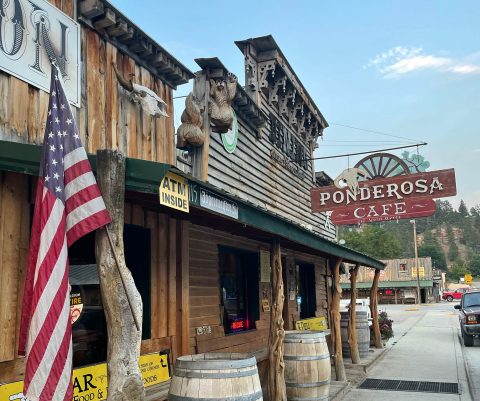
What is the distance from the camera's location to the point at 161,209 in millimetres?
5609

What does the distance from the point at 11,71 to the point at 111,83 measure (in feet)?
4.96

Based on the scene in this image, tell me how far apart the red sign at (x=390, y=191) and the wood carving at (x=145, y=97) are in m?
7.09

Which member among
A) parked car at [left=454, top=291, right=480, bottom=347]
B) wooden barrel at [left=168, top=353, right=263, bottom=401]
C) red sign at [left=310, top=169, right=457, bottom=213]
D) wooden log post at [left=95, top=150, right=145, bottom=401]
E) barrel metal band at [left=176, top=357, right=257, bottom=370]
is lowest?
parked car at [left=454, top=291, right=480, bottom=347]

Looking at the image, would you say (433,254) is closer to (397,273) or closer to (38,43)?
(397,273)

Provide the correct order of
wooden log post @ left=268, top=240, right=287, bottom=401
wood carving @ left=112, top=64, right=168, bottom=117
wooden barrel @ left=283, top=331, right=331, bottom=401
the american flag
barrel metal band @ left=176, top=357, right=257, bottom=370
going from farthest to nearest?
wooden barrel @ left=283, top=331, right=331, bottom=401, wooden log post @ left=268, top=240, right=287, bottom=401, wood carving @ left=112, top=64, right=168, bottom=117, barrel metal band @ left=176, top=357, right=257, bottom=370, the american flag

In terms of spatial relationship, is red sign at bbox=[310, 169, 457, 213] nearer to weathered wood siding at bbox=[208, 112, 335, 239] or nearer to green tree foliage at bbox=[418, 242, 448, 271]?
weathered wood siding at bbox=[208, 112, 335, 239]

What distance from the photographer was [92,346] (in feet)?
17.1

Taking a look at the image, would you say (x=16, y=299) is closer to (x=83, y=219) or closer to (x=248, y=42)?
(x=83, y=219)

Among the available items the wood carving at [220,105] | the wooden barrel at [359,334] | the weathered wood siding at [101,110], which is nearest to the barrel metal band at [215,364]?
the weathered wood siding at [101,110]

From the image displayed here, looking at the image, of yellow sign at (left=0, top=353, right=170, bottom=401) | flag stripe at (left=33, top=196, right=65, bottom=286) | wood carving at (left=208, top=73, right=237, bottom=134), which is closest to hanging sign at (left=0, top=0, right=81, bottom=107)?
flag stripe at (left=33, top=196, right=65, bottom=286)

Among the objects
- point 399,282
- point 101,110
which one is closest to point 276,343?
point 101,110

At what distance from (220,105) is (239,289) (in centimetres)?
323

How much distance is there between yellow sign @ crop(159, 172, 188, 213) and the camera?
3.30 metres

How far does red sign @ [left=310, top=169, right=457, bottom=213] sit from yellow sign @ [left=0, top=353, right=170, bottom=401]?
791 centimetres
